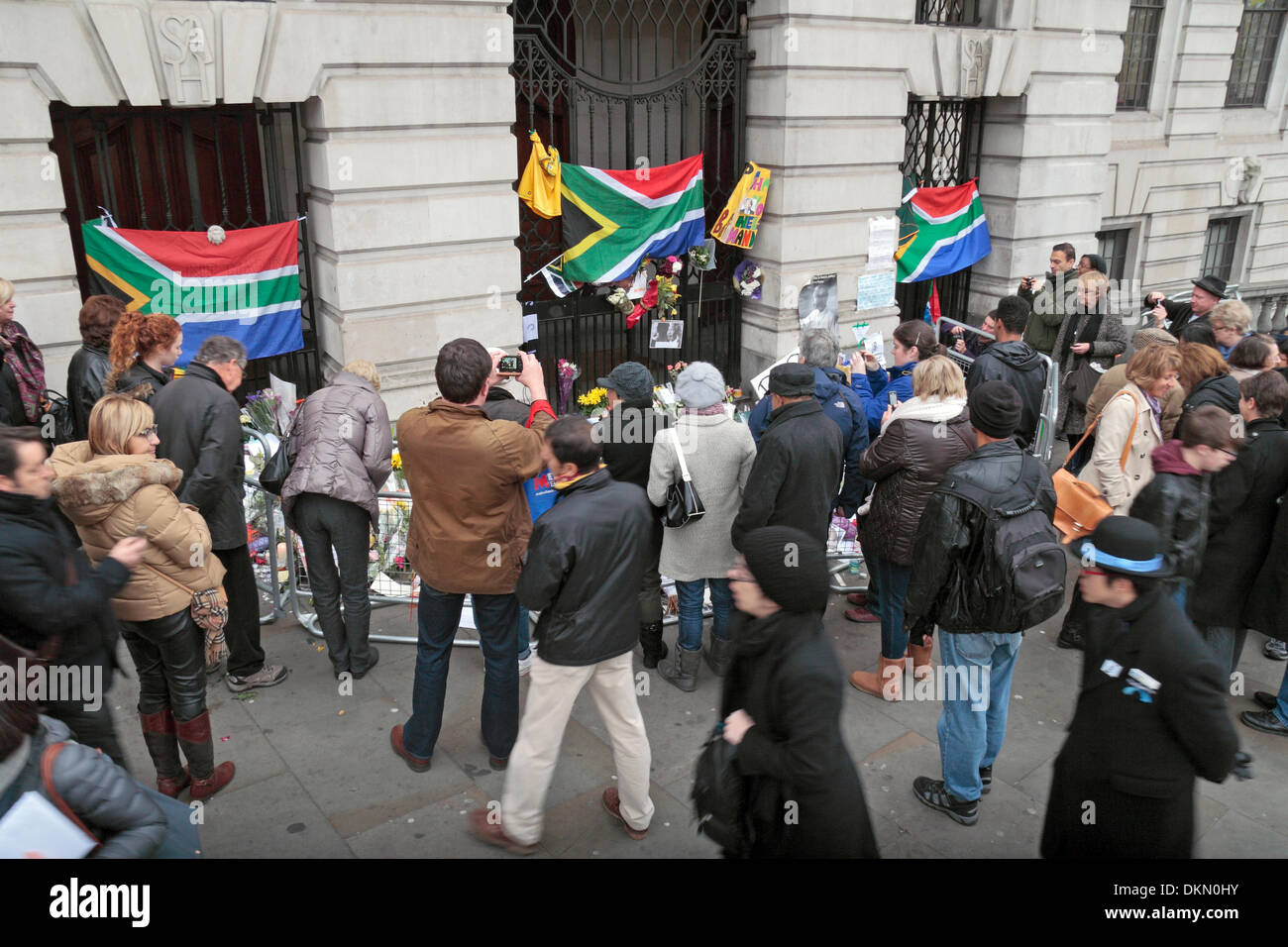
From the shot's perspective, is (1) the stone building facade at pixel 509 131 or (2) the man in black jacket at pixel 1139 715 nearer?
(2) the man in black jacket at pixel 1139 715

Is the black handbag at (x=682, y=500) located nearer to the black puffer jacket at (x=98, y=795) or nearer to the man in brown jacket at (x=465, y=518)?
the man in brown jacket at (x=465, y=518)

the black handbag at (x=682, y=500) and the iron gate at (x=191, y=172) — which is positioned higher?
the iron gate at (x=191, y=172)

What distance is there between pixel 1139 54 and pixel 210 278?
1369cm

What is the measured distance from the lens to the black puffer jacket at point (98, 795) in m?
2.60

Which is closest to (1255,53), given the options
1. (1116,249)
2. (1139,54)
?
(1139,54)

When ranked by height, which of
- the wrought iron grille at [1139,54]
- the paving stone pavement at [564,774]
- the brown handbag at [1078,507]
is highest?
the wrought iron grille at [1139,54]

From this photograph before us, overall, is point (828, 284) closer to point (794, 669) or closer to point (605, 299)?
point (605, 299)

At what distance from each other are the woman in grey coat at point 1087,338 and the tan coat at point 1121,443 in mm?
3296

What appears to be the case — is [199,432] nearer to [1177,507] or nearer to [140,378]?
[140,378]

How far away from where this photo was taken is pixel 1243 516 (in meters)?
5.40

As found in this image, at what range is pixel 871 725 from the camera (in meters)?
5.57

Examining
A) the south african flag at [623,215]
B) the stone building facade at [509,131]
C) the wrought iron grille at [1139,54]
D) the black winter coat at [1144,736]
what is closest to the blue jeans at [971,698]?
the black winter coat at [1144,736]

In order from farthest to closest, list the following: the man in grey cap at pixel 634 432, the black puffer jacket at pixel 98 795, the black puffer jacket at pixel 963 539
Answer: the man in grey cap at pixel 634 432, the black puffer jacket at pixel 963 539, the black puffer jacket at pixel 98 795
